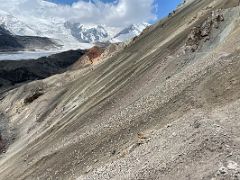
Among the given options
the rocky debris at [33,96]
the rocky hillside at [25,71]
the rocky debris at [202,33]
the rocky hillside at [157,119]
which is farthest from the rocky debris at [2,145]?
the rocky hillside at [25,71]

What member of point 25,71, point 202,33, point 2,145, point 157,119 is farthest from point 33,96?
point 25,71

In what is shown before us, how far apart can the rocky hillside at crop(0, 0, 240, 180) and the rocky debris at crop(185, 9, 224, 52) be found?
0.07 metres

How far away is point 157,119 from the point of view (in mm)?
23016

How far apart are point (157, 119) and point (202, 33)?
10681 millimetres

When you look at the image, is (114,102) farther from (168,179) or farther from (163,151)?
(168,179)

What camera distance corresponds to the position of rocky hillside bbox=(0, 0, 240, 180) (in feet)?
54.7

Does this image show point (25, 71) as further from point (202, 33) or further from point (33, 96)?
point (202, 33)

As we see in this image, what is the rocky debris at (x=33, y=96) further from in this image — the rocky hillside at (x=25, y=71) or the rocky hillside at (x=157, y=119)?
the rocky hillside at (x=25, y=71)

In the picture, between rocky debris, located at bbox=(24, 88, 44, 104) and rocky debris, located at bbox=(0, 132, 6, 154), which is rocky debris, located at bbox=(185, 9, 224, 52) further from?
rocky debris, located at bbox=(24, 88, 44, 104)

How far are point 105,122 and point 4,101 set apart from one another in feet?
135

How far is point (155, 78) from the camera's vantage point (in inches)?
1222

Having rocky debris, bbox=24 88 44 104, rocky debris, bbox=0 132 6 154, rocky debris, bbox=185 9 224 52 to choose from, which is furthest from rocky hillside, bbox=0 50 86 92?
rocky debris, bbox=185 9 224 52

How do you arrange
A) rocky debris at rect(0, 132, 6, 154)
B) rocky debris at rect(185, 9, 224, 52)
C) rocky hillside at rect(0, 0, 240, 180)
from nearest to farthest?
rocky hillside at rect(0, 0, 240, 180)
rocky debris at rect(185, 9, 224, 52)
rocky debris at rect(0, 132, 6, 154)

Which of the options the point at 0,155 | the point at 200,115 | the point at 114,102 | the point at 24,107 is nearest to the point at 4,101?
the point at 24,107
